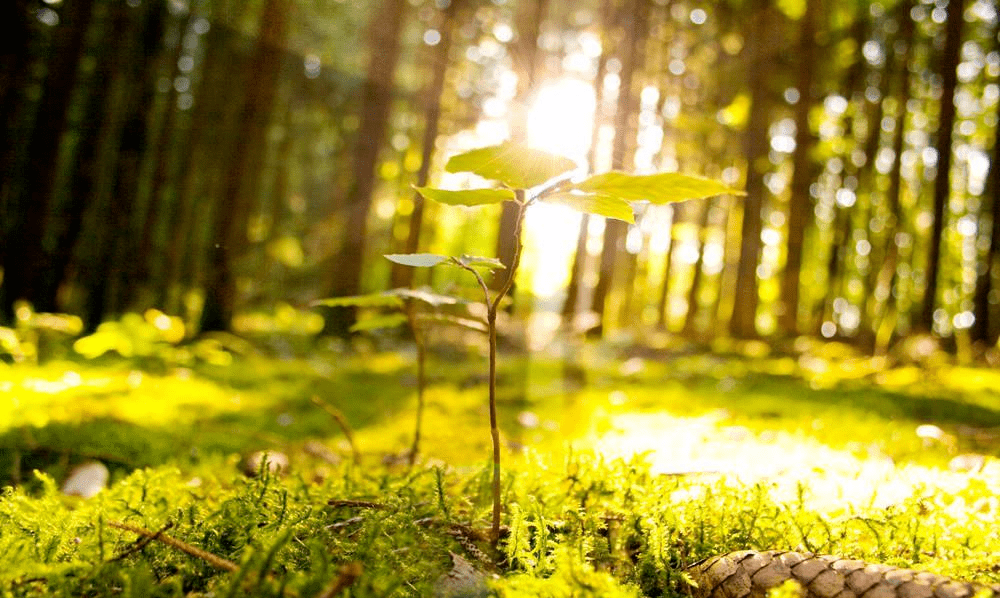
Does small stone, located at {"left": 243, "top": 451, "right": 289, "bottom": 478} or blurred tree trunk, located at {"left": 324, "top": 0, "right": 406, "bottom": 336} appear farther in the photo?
blurred tree trunk, located at {"left": 324, "top": 0, "right": 406, "bottom": 336}

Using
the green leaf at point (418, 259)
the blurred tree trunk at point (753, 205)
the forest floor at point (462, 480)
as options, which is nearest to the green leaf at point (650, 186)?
the green leaf at point (418, 259)

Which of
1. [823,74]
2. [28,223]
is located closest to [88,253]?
[28,223]

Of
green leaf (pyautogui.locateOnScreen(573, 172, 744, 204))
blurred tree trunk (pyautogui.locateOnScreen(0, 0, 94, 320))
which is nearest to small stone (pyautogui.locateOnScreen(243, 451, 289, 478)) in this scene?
green leaf (pyautogui.locateOnScreen(573, 172, 744, 204))

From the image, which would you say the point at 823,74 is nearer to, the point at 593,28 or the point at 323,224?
the point at 593,28

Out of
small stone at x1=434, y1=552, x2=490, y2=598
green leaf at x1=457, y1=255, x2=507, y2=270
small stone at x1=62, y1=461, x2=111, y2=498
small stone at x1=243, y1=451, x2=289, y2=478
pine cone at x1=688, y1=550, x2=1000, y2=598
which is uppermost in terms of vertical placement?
green leaf at x1=457, y1=255, x2=507, y2=270

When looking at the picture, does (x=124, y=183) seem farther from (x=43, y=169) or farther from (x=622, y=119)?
(x=622, y=119)

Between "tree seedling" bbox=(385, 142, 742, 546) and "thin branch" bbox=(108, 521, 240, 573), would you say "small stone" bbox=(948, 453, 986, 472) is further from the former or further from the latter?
"thin branch" bbox=(108, 521, 240, 573)

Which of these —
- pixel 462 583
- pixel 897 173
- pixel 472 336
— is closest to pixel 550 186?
pixel 462 583
